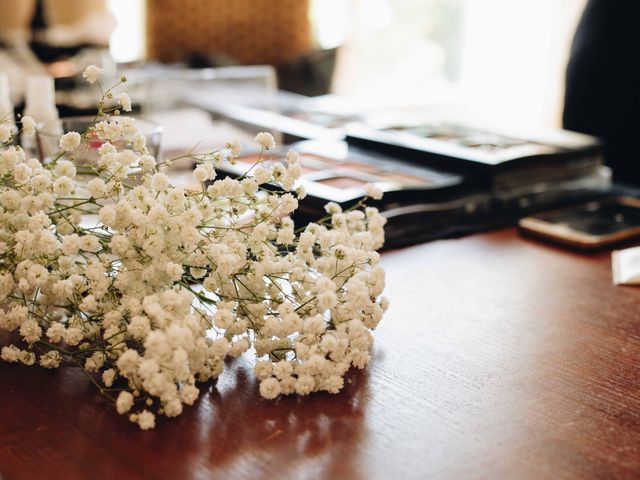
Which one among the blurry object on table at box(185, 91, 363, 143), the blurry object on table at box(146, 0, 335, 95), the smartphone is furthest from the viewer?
the blurry object on table at box(146, 0, 335, 95)

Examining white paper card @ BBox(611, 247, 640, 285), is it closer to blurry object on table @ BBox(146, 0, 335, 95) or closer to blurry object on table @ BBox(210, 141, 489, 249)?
blurry object on table @ BBox(210, 141, 489, 249)

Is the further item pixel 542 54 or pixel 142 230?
pixel 542 54

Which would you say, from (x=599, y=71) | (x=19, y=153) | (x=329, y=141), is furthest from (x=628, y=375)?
(x=599, y=71)

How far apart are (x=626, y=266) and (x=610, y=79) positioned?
96 cm

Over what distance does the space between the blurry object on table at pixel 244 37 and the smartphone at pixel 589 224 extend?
3.01 meters

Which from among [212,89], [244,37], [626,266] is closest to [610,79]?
[626,266]

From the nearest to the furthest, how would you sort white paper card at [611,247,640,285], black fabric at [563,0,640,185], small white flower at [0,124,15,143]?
small white flower at [0,124,15,143] → white paper card at [611,247,640,285] → black fabric at [563,0,640,185]

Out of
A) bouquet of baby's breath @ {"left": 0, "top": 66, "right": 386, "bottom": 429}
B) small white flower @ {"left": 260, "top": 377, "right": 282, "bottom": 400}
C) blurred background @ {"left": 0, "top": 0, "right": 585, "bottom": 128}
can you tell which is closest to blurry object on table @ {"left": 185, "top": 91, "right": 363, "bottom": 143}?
bouquet of baby's breath @ {"left": 0, "top": 66, "right": 386, "bottom": 429}

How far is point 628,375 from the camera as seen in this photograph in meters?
0.89

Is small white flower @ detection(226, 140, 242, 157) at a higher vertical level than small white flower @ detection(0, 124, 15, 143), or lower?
lower

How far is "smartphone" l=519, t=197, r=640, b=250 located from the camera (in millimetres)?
1373

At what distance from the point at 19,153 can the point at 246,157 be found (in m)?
0.67

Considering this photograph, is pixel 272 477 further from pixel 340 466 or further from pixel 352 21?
pixel 352 21

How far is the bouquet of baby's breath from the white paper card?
1.61 feet
